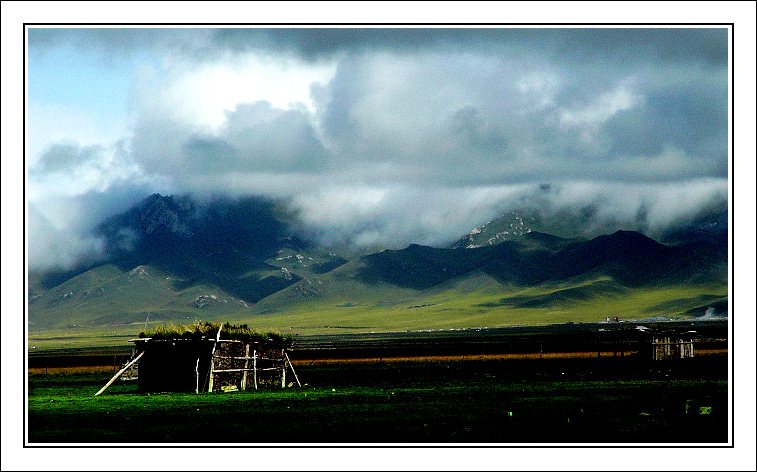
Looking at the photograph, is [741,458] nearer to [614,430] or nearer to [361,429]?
[614,430]

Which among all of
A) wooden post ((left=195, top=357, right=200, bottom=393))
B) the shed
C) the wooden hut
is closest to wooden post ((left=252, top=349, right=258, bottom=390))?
the wooden hut

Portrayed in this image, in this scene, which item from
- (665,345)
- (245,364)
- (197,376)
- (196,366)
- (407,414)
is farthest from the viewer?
(665,345)

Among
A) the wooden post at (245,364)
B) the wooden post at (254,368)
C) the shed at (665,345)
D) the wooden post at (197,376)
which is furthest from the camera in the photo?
the shed at (665,345)

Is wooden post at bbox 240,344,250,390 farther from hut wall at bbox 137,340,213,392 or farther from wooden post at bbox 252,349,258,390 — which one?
hut wall at bbox 137,340,213,392

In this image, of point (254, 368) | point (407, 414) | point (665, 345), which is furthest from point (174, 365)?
point (665, 345)

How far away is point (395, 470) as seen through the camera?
21.0 metres

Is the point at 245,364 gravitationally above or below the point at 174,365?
below

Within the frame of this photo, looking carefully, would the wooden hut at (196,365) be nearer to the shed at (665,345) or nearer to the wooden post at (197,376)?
the wooden post at (197,376)

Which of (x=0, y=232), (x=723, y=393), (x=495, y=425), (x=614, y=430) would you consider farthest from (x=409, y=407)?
(x=0, y=232)

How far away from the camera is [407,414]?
111ft

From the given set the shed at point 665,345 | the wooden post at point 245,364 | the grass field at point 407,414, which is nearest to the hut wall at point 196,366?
the wooden post at point 245,364

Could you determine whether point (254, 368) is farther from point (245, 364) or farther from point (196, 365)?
point (196, 365)

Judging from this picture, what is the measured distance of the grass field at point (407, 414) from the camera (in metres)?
27.8

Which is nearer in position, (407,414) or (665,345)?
(407,414)
